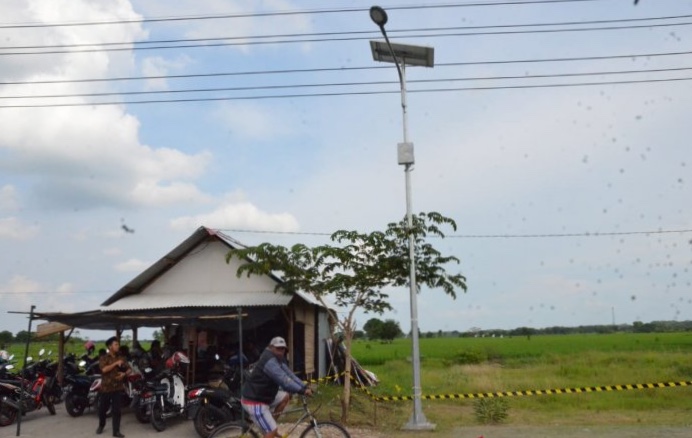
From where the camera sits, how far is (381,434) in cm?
1277

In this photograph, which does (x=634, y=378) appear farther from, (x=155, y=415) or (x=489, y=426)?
(x=155, y=415)

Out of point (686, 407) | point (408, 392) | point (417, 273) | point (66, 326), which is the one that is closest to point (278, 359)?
point (417, 273)

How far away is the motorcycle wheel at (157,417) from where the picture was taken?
12.6m

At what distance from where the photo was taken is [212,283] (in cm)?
1866

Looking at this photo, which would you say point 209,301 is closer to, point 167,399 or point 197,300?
point 197,300

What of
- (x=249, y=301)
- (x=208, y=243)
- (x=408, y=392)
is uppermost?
(x=208, y=243)

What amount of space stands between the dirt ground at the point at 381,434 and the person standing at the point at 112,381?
1.75 feet

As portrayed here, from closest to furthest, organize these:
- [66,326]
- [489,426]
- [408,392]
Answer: [489,426] < [66,326] < [408,392]

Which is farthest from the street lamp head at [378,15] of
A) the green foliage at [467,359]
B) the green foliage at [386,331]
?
the green foliage at [386,331]

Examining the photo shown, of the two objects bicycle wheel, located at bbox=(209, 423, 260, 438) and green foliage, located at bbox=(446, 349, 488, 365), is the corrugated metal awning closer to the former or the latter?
bicycle wheel, located at bbox=(209, 423, 260, 438)

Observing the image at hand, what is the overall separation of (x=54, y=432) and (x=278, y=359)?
7188 mm

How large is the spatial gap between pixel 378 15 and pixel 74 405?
1031 cm

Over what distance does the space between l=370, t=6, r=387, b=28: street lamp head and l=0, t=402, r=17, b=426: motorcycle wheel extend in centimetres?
1075

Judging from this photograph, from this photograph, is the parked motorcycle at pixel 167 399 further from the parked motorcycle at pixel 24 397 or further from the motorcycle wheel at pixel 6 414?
the motorcycle wheel at pixel 6 414
